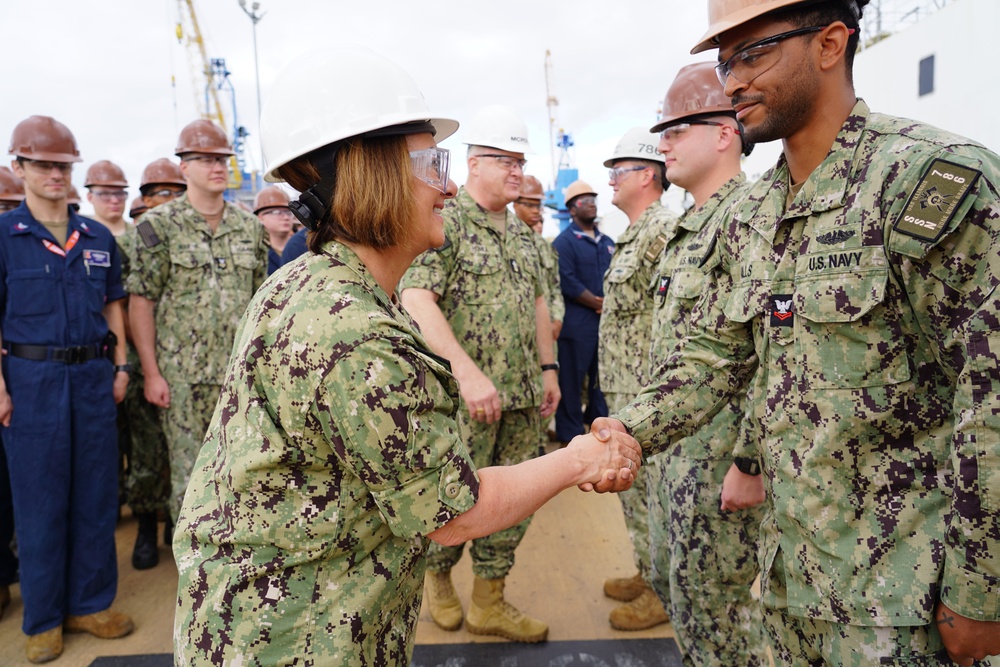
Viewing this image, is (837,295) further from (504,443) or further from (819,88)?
(504,443)

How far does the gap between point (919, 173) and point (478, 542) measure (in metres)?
2.80

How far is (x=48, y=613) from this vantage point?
345 centimetres

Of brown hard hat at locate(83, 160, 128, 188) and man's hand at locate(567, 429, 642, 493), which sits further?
brown hard hat at locate(83, 160, 128, 188)

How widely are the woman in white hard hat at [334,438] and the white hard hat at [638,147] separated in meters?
2.64

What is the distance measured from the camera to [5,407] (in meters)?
3.38

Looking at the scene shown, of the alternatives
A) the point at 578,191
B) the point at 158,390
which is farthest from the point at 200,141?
the point at 578,191

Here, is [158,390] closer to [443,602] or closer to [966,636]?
[443,602]

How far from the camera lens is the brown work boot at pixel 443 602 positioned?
3.66m

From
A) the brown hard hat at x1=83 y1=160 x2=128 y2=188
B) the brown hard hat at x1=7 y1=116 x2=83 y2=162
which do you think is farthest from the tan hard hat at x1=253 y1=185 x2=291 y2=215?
the brown hard hat at x1=7 y1=116 x2=83 y2=162

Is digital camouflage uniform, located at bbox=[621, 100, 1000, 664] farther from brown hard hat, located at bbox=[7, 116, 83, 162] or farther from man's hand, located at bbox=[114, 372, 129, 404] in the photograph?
man's hand, located at bbox=[114, 372, 129, 404]

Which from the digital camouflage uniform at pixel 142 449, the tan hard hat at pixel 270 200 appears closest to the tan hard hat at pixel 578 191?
the tan hard hat at pixel 270 200

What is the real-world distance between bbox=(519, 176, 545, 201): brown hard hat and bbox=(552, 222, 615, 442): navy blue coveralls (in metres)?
0.56

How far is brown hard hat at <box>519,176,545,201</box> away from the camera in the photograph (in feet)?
22.5

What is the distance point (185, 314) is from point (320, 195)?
3.13 metres
